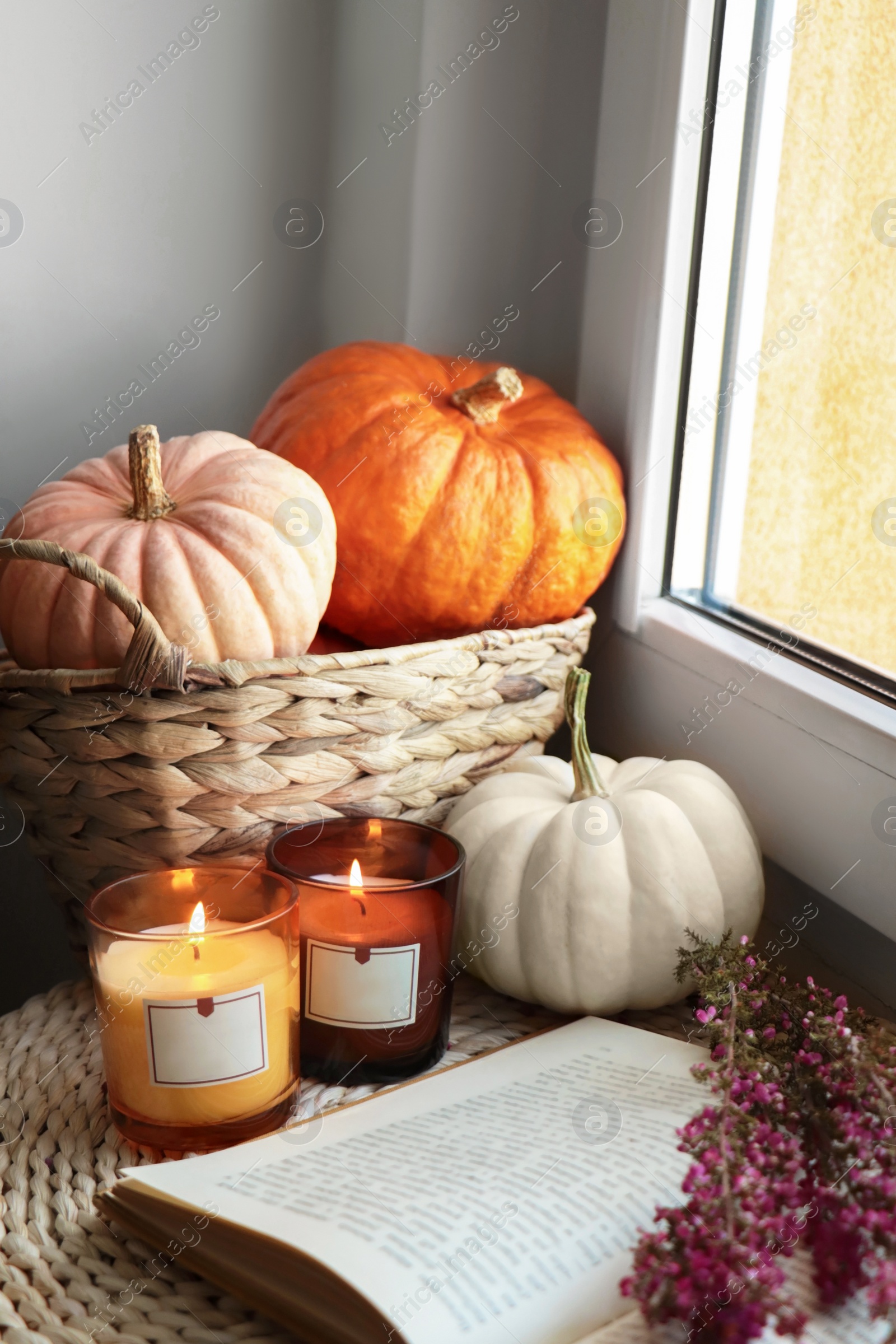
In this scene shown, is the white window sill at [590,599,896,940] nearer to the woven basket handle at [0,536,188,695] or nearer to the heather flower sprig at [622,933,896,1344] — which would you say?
the heather flower sprig at [622,933,896,1344]

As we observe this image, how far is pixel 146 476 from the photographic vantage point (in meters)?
0.73

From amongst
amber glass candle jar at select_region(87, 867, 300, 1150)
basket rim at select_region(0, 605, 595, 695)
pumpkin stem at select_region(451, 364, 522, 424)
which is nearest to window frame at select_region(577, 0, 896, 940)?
pumpkin stem at select_region(451, 364, 522, 424)

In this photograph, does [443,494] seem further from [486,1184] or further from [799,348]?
[486,1184]

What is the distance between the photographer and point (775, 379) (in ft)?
2.80

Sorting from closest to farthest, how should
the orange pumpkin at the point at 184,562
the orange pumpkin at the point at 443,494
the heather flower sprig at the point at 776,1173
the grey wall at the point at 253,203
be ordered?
1. the heather flower sprig at the point at 776,1173
2. the orange pumpkin at the point at 184,562
3. the orange pumpkin at the point at 443,494
4. the grey wall at the point at 253,203

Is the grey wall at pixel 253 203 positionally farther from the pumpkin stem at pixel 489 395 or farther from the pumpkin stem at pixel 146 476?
the pumpkin stem at pixel 146 476

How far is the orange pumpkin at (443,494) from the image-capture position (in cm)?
Result: 83

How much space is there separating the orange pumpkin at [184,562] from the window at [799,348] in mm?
365

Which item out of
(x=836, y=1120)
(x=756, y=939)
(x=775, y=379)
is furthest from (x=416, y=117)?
(x=836, y=1120)

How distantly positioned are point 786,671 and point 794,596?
0.27ft

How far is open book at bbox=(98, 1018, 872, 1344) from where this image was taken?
1.48 feet

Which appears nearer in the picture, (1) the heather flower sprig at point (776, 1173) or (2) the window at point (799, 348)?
(1) the heather flower sprig at point (776, 1173)

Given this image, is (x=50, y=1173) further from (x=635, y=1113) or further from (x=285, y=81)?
(x=285, y=81)

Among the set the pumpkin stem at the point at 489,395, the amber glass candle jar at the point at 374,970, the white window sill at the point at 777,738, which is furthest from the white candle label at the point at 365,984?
the pumpkin stem at the point at 489,395
